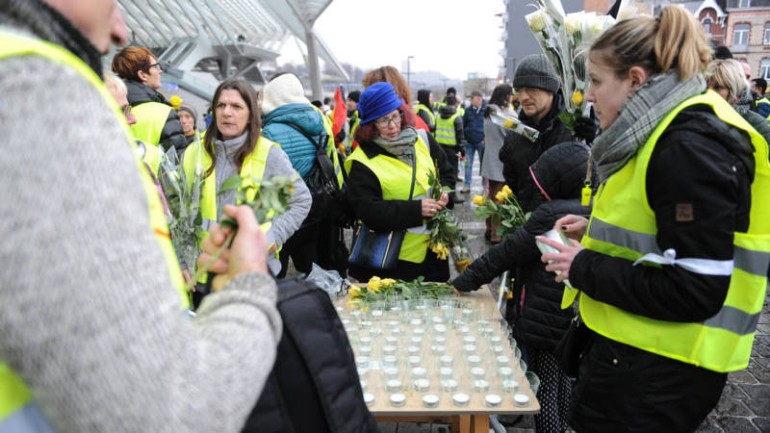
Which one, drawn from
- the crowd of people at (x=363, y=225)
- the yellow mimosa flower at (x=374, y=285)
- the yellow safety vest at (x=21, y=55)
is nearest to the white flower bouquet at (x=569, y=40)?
the crowd of people at (x=363, y=225)

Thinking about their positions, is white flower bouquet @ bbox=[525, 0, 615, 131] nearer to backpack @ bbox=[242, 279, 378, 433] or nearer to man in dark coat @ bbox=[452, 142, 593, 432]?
man in dark coat @ bbox=[452, 142, 593, 432]

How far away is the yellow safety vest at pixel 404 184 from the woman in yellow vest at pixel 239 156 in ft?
1.52

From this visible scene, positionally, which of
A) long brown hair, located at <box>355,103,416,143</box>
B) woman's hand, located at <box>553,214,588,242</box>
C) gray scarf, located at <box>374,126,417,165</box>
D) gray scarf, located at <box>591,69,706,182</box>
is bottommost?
woman's hand, located at <box>553,214,588,242</box>

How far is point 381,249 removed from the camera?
348 centimetres

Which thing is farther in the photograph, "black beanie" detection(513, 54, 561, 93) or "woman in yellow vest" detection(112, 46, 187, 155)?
"woman in yellow vest" detection(112, 46, 187, 155)

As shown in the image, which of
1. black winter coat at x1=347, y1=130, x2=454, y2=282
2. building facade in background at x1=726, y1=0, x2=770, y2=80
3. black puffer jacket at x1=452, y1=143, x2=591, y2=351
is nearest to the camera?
black puffer jacket at x1=452, y1=143, x2=591, y2=351

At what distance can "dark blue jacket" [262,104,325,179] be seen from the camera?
4.04 m

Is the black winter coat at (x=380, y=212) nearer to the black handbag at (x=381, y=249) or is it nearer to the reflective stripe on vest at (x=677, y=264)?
the black handbag at (x=381, y=249)

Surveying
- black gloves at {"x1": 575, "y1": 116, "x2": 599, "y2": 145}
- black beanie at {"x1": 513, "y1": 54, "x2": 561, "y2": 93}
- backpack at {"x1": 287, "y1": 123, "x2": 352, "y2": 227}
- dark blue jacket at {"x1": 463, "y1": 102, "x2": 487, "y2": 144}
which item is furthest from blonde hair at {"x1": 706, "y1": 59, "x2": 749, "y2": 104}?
dark blue jacket at {"x1": 463, "y1": 102, "x2": 487, "y2": 144}

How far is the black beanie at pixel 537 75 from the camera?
10.5ft

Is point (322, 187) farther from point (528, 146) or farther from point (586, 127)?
point (586, 127)

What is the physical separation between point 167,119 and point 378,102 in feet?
4.91

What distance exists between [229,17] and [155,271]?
45230mm

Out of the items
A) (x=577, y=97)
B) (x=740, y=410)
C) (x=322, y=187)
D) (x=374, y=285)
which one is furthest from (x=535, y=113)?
(x=740, y=410)
